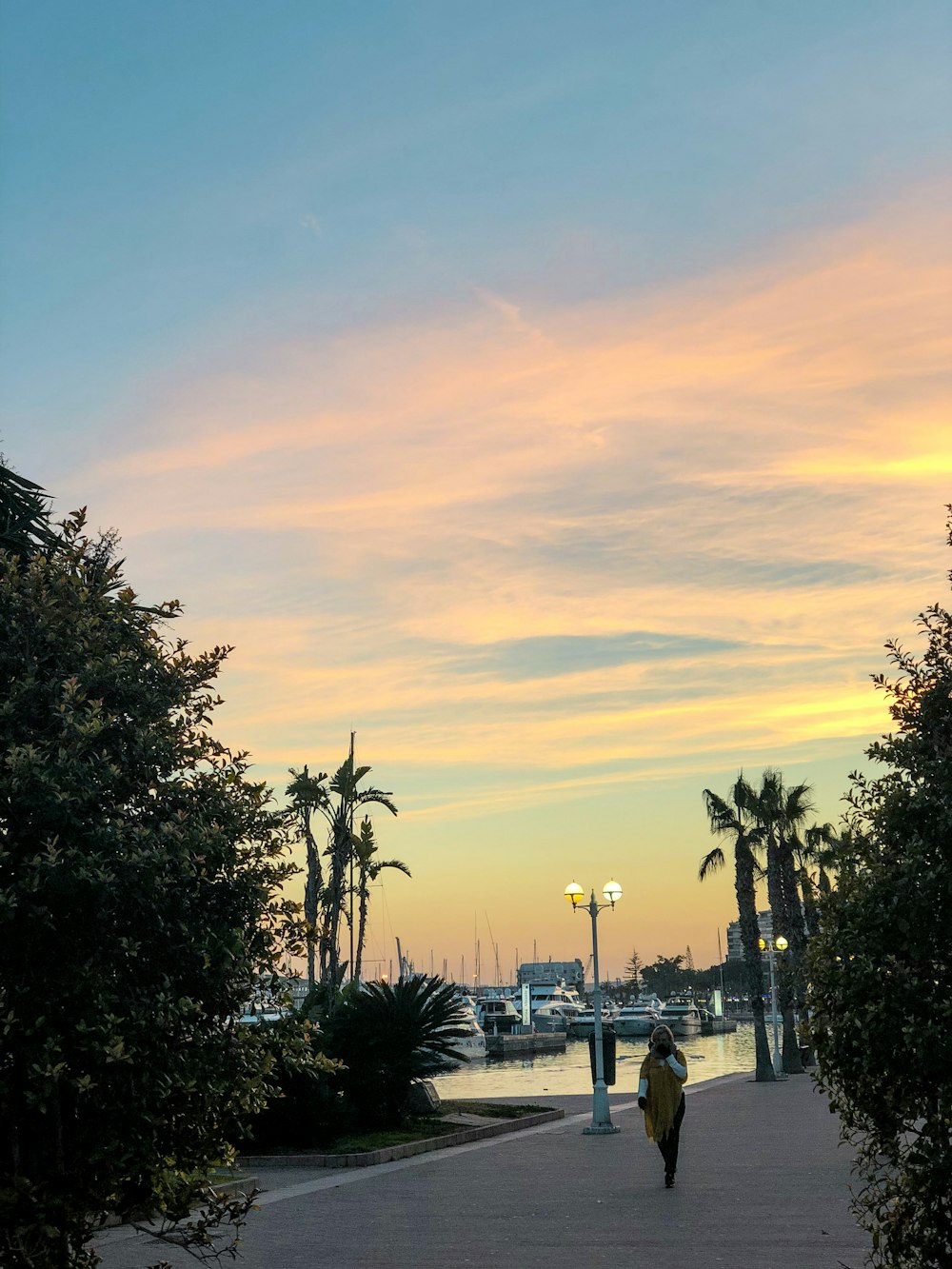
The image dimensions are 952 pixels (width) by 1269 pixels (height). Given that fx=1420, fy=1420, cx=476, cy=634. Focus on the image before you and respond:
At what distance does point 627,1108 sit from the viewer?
1139 inches

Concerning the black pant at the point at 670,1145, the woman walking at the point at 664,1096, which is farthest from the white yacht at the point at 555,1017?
the black pant at the point at 670,1145

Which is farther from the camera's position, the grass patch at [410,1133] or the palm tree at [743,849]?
the palm tree at [743,849]

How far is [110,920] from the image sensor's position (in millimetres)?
7230

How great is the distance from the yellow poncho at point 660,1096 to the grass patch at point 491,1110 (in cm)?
996

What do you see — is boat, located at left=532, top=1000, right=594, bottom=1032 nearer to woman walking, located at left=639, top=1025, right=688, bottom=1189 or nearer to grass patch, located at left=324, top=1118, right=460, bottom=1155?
grass patch, located at left=324, top=1118, right=460, bottom=1155

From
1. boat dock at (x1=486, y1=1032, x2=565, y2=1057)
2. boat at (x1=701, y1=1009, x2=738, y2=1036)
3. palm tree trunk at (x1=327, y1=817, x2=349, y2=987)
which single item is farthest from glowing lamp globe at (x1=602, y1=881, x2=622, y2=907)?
boat at (x1=701, y1=1009, x2=738, y2=1036)

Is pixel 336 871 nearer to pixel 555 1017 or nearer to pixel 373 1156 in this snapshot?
pixel 373 1156

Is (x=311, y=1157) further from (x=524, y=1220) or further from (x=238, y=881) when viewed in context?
(x=238, y=881)

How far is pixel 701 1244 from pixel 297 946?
5228mm

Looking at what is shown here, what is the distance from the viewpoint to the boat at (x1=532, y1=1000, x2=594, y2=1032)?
104m

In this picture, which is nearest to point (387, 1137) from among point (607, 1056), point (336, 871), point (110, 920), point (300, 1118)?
point (300, 1118)

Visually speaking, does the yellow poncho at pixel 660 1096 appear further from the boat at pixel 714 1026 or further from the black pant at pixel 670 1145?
the boat at pixel 714 1026

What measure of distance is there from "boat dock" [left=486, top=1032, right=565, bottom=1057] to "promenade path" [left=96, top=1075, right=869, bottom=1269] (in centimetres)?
5813

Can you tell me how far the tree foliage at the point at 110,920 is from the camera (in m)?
6.86
